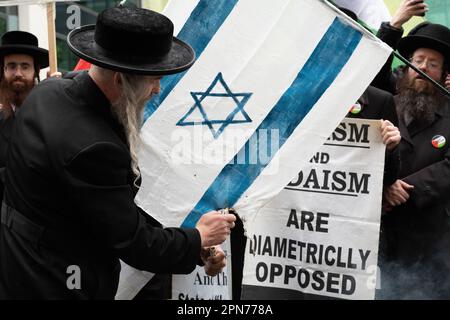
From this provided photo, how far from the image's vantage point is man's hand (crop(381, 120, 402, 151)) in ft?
15.4

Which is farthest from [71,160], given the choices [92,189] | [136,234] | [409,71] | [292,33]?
[409,71]

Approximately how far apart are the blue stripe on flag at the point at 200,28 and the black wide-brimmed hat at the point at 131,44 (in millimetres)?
771

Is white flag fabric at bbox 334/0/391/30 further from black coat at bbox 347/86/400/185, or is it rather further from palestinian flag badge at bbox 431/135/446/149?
palestinian flag badge at bbox 431/135/446/149

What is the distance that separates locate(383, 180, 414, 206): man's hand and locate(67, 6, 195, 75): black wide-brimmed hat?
79.7 inches

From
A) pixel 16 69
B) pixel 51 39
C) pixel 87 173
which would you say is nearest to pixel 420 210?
pixel 87 173

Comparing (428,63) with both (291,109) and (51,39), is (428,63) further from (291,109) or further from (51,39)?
(51,39)

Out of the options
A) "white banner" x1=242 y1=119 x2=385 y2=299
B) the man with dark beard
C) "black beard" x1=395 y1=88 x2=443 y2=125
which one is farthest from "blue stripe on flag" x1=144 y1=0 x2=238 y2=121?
the man with dark beard

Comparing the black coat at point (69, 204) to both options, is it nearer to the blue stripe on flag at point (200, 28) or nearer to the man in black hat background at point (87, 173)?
the man in black hat background at point (87, 173)

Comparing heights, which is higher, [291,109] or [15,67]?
[291,109]

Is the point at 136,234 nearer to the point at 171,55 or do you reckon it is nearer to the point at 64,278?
the point at 64,278

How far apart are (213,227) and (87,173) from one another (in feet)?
2.49

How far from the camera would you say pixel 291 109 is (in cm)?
412

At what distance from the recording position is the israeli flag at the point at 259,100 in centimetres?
409
